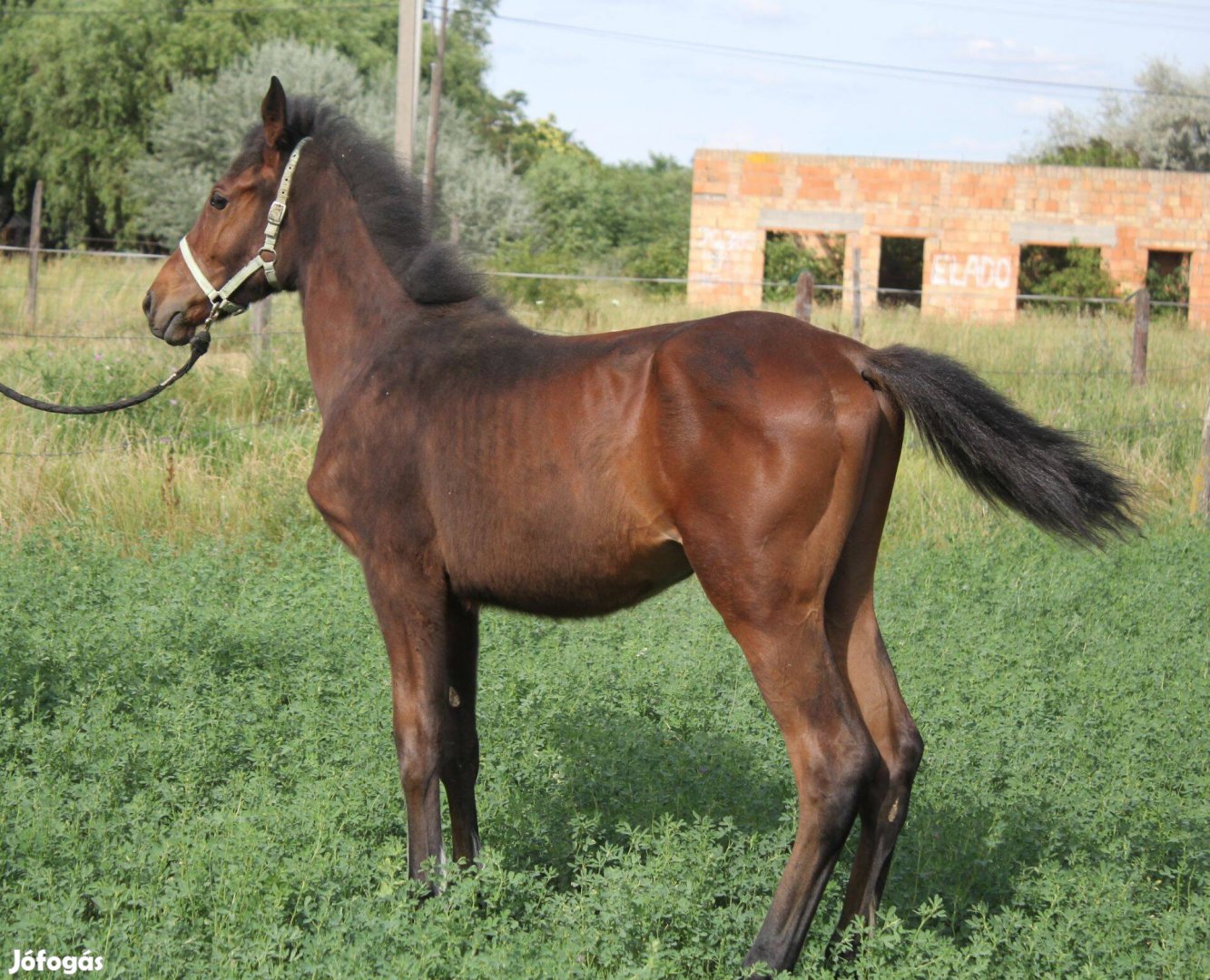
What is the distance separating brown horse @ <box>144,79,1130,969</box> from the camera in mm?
3340

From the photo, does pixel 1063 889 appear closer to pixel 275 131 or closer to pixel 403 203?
pixel 403 203

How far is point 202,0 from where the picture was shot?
32.2m

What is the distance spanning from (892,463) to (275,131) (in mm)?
2524

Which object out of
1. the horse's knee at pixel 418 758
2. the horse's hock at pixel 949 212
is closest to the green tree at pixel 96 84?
the horse's hock at pixel 949 212

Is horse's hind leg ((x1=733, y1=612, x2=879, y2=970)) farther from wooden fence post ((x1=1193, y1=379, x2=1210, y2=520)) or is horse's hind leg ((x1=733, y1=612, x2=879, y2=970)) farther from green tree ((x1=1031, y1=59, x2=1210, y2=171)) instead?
green tree ((x1=1031, y1=59, x2=1210, y2=171))

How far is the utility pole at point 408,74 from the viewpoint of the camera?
32.0 feet

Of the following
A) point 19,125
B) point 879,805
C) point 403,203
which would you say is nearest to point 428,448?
point 403,203

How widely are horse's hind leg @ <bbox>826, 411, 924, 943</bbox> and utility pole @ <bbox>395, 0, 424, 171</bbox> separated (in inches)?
274

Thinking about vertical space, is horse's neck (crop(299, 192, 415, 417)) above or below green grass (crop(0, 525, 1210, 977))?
above

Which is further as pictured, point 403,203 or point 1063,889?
point 403,203

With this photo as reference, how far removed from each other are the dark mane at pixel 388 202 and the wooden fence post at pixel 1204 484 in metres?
7.07

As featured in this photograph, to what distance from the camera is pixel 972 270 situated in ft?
82.6

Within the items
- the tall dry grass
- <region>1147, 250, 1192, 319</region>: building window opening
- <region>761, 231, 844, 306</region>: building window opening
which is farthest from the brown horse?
<region>1147, 250, 1192, 319</region>: building window opening

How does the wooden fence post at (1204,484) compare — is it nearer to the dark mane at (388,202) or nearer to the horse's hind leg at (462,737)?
the dark mane at (388,202)
